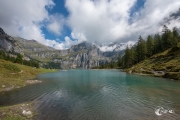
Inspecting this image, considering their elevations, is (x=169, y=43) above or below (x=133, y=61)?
above

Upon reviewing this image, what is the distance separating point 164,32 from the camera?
399ft

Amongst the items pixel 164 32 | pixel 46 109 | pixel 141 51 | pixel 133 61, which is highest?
pixel 164 32

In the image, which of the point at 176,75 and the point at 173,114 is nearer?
the point at 173,114

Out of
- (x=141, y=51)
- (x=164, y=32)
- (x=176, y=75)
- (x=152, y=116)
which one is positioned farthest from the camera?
(x=141, y=51)

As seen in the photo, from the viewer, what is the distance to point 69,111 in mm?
20688

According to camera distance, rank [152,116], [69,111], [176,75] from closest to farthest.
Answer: [152,116], [69,111], [176,75]

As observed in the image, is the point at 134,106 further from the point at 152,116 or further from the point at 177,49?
the point at 177,49

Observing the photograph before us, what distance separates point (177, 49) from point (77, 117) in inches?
3575

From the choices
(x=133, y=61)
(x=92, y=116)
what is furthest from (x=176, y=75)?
(x=133, y=61)
